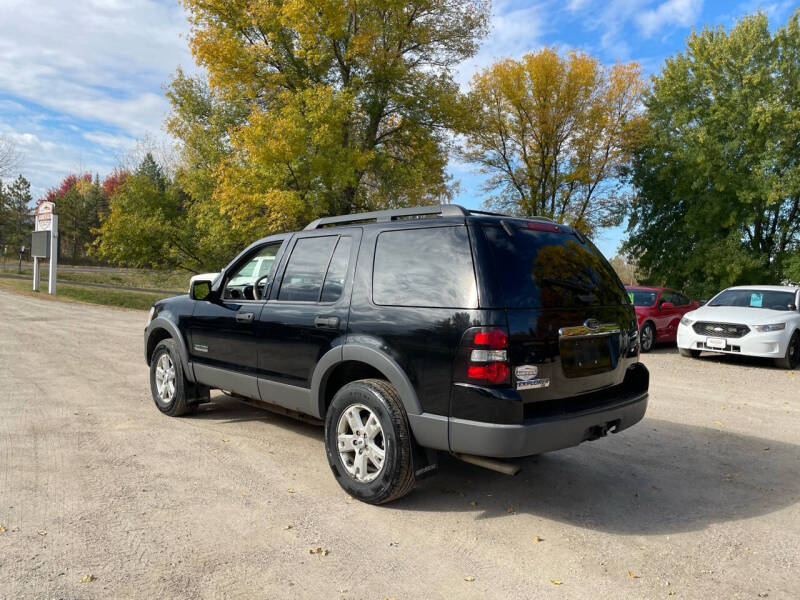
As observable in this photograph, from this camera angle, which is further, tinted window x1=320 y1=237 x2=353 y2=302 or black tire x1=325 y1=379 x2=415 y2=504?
tinted window x1=320 y1=237 x2=353 y2=302

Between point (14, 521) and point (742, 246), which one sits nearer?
point (14, 521)

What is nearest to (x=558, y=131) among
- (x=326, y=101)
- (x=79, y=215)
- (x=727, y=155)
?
(x=727, y=155)

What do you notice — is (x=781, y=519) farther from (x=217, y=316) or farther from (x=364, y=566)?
(x=217, y=316)

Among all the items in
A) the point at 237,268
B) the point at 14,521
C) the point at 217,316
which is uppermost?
the point at 237,268

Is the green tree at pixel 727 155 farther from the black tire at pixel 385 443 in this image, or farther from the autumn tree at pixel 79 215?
the autumn tree at pixel 79 215

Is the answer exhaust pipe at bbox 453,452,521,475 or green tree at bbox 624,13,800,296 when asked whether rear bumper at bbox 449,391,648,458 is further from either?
green tree at bbox 624,13,800,296

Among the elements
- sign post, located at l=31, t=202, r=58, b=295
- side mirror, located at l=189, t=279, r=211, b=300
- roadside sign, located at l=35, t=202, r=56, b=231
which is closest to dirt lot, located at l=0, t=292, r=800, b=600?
side mirror, located at l=189, t=279, r=211, b=300

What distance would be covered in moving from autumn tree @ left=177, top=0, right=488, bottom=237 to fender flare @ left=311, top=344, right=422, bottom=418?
50.5 feet

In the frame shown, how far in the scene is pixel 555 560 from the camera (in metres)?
3.28

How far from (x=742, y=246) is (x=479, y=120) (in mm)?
13945

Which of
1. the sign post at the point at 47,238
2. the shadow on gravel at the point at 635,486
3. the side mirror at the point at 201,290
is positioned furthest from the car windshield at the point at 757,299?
the sign post at the point at 47,238

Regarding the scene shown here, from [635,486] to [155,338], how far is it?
516cm

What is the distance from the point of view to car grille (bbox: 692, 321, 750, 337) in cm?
1091

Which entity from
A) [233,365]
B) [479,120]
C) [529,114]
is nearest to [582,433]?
[233,365]
